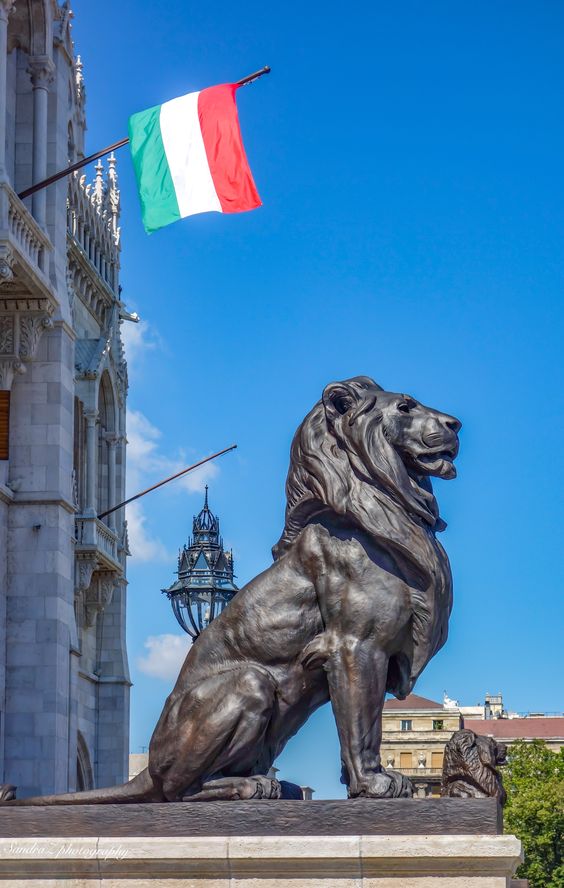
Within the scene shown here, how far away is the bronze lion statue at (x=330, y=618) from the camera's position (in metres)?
7.47

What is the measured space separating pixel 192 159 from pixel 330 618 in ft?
44.9

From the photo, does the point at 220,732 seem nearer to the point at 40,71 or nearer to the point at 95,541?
the point at 40,71

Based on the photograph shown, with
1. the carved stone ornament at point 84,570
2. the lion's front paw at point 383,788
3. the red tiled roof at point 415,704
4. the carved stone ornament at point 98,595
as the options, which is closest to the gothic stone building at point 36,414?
the carved stone ornament at point 84,570

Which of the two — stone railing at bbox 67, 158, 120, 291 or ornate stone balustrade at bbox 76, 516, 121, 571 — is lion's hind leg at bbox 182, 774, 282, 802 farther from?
stone railing at bbox 67, 158, 120, 291

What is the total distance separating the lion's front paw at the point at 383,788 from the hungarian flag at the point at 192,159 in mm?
13515

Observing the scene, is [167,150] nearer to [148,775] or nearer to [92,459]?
[148,775]

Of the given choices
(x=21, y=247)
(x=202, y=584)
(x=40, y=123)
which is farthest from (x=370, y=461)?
(x=40, y=123)

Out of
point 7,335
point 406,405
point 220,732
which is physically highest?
point 7,335

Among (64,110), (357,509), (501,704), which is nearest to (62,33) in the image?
(64,110)

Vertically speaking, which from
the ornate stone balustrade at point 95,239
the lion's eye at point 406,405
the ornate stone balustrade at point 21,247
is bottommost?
the lion's eye at point 406,405

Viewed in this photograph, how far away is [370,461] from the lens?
7656 mm

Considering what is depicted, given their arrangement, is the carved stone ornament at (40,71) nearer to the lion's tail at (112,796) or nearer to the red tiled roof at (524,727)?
the lion's tail at (112,796)

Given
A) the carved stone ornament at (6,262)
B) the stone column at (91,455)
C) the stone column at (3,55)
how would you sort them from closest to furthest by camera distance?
1. the carved stone ornament at (6,262)
2. the stone column at (3,55)
3. the stone column at (91,455)

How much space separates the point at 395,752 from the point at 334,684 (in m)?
98.9
